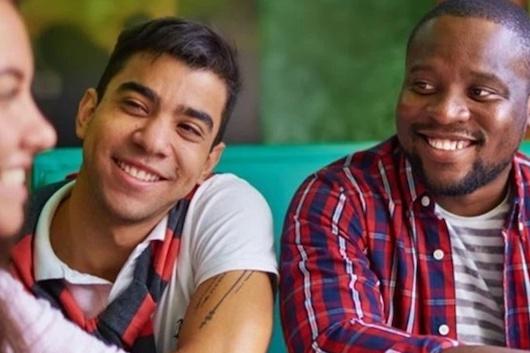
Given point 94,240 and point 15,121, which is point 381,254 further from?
point 15,121

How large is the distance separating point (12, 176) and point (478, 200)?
1039mm

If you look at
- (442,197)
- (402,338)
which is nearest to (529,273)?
(442,197)

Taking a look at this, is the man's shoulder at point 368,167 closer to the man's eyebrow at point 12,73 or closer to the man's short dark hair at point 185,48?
the man's short dark hair at point 185,48

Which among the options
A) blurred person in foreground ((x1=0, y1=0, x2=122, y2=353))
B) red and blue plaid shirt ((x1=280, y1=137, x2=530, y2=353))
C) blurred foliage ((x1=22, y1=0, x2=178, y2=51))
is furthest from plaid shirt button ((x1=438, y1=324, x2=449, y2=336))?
blurred foliage ((x1=22, y1=0, x2=178, y2=51))

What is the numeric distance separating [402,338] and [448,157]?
30 cm

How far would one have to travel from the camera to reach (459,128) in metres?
1.23

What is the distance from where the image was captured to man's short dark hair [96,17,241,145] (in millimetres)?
1233

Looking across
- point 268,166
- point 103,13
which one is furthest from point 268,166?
point 103,13

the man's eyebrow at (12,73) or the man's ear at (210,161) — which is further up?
the man's eyebrow at (12,73)

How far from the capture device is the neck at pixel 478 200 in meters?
1.30

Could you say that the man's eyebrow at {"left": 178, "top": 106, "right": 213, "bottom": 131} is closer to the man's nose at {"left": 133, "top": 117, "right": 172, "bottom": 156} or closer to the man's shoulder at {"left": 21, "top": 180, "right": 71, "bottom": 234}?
the man's nose at {"left": 133, "top": 117, "right": 172, "bottom": 156}

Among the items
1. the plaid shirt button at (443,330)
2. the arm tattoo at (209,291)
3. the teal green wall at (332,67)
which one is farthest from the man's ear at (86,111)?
the teal green wall at (332,67)

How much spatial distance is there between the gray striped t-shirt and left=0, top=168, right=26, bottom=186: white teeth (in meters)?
0.98

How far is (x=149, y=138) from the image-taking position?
1168 mm
